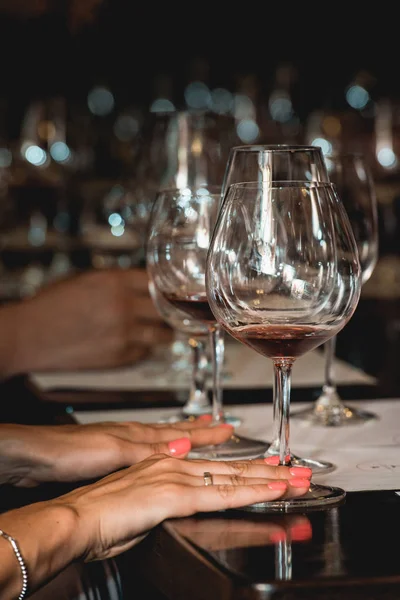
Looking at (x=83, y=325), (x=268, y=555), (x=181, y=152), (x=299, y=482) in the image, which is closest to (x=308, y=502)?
(x=299, y=482)

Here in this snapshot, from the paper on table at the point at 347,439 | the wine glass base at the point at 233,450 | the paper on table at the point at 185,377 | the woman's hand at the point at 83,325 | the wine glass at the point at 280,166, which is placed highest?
the wine glass at the point at 280,166

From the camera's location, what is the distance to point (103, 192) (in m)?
4.71

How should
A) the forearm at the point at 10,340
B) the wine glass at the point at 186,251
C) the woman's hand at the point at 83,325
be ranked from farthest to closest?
the forearm at the point at 10,340
the woman's hand at the point at 83,325
the wine glass at the point at 186,251

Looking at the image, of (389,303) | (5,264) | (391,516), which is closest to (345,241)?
(391,516)

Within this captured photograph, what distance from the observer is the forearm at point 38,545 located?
2.16 ft

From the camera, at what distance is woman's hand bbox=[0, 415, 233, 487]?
0.85 m

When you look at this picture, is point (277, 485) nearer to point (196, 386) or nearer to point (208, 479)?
point (208, 479)

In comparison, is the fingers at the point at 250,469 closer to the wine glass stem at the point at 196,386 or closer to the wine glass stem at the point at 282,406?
the wine glass stem at the point at 282,406

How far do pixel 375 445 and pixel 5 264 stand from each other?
2.98 metres

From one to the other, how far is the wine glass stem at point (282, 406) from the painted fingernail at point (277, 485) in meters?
0.05

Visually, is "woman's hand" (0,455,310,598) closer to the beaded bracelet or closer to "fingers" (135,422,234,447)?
the beaded bracelet

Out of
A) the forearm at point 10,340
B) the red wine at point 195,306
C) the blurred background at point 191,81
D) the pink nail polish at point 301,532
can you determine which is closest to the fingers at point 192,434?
the red wine at point 195,306

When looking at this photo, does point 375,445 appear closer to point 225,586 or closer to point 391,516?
point 391,516

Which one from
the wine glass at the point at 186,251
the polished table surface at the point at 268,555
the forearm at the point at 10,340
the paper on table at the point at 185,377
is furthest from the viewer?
the forearm at the point at 10,340
